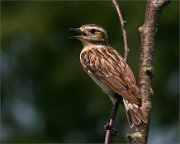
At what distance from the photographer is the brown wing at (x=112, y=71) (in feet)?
23.4

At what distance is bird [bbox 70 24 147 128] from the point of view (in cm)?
691

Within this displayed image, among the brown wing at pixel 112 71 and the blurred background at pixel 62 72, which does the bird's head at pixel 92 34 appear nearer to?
the brown wing at pixel 112 71

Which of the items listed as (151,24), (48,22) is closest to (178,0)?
(48,22)

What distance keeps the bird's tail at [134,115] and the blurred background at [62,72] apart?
14375mm

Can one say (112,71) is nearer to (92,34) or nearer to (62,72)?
(92,34)

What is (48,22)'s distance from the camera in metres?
23.4

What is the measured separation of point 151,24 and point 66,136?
16.5m

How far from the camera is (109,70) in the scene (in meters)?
7.73

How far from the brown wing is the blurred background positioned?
13085mm

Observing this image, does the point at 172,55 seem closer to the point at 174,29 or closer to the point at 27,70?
the point at 174,29

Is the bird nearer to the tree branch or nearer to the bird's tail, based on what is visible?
the bird's tail

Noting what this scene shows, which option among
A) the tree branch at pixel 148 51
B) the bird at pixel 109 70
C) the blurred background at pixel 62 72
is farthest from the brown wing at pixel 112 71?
the blurred background at pixel 62 72

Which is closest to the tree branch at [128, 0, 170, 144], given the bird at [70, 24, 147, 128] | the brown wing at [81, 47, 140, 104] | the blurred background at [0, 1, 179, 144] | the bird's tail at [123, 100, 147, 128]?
the bird's tail at [123, 100, 147, 128]

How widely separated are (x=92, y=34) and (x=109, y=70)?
663 millimetres
